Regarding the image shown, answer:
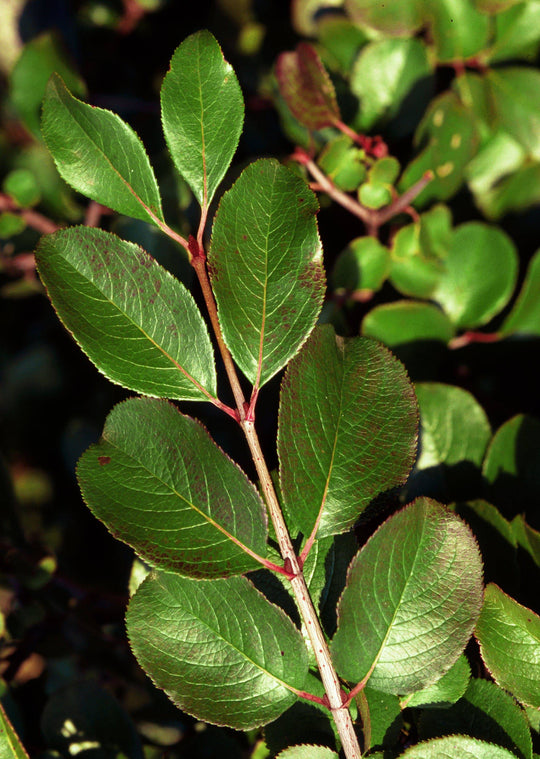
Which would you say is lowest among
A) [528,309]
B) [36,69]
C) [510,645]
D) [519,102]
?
[510,645]

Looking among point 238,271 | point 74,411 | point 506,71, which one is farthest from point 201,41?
point 74,411

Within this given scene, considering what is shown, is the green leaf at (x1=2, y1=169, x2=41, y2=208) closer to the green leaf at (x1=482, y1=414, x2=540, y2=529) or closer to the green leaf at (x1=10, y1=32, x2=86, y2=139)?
→ the green leaf at (x1=10, y1=32, x2=86, y2=139)

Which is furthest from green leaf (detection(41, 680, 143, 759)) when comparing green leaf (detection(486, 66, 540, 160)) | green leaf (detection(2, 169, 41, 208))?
green leaf (detection(486, 66, 540, 160))

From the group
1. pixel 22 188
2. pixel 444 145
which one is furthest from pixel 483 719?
pixel 22 188

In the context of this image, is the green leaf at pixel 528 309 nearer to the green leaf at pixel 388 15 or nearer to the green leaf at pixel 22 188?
the green leaf at pixel 388 15

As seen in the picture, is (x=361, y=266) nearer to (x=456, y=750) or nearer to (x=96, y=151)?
(x=96, y=151)

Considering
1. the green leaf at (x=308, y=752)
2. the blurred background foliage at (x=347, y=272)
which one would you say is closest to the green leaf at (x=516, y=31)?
the blurred background foliage at (x=347, y=272)
